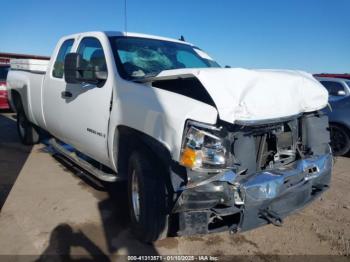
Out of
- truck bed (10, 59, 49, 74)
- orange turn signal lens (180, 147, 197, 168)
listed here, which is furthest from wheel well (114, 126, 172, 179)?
truck bed (10, 59, 49, 74)

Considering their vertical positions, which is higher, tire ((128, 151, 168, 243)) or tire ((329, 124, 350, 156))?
tire ((128, 151, 168, 243))

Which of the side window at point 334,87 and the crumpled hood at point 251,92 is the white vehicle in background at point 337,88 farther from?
the crumpled hood at point 251,92

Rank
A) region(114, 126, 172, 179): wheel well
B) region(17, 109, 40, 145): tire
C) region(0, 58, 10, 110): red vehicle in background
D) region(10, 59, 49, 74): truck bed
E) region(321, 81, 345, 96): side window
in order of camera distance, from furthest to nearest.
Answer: region(0, 58, 10, 110): red vehicle in background, region(321, 81, 345, 96): side window, region(17, 109, 40, 145): tire, region(10, 59, 49, 74): truck bed, region(114, 126, 172, 179): wheel well

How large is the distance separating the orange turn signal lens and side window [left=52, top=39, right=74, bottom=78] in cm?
305

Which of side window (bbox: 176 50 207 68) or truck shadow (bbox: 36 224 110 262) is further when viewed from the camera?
side window (bbox: 176 50 207 68)

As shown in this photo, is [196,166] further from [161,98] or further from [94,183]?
[94,183]

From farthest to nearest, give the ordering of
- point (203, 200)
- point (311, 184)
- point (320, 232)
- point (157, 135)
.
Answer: point (320, 232) < point (311, 184) < point (157, 135) < point (203, 200)

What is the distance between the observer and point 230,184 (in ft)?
8.71

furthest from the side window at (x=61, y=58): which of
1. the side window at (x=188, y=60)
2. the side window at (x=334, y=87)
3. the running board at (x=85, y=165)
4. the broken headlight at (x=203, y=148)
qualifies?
the side window at (x=334, y=87)

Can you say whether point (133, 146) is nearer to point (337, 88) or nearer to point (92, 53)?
point (92, 53)

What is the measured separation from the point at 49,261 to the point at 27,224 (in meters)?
0.87

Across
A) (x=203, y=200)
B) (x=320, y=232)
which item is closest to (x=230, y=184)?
(x=203, y=200)

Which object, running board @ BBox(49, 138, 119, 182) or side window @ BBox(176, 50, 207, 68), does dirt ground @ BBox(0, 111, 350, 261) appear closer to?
running board @ BBox(49, 138, 119, 182)

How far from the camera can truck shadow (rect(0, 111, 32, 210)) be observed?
16.0ft
